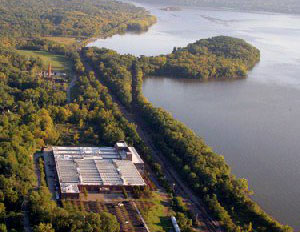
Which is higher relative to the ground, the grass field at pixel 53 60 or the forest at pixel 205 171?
the grass field at pixel 53 60

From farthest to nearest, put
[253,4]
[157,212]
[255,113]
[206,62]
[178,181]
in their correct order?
[253,4], [206,62], [255,113], [178,181], [157,212]

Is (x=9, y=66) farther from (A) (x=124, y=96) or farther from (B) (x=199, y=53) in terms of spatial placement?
(B) (x=199, y=53)

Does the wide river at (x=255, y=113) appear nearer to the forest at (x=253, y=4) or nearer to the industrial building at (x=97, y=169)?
the industrial building at (x=97, y=169)

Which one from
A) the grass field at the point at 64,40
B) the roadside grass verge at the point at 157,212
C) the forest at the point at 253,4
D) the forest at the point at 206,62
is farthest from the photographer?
the forest at the point at 253,4

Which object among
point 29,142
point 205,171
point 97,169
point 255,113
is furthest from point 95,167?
point 255,113

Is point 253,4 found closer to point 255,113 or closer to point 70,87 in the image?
point 255,113

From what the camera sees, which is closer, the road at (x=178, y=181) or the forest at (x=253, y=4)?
the road at (x=178, y=181)

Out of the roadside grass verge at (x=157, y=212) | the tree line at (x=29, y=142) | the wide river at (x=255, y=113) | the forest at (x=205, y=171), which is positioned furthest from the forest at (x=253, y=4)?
the roadside grass verge at (x=157, y=212)
